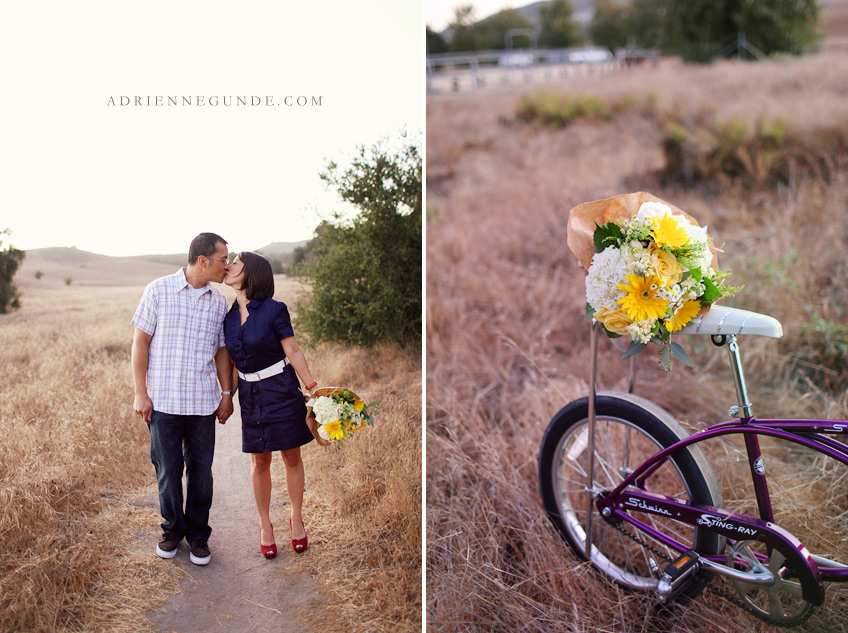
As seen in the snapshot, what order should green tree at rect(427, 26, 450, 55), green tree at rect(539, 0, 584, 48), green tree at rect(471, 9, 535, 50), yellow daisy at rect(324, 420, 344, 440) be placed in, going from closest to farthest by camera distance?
yellow daisy at rect(324, 420, 344, 440)
green tree at rect(427, 26, 450, 55)
green tree at rect(539, 0, 584, 48)
green tree at rect(471, 9, 535, 50)

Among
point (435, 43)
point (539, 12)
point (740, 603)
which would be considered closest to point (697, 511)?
point (740, 603)

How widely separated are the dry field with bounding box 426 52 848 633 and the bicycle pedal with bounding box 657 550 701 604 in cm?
13

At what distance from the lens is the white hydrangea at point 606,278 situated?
206 centimetres

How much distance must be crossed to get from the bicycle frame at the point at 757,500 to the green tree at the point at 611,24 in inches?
798

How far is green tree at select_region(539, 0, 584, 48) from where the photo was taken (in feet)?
67.9

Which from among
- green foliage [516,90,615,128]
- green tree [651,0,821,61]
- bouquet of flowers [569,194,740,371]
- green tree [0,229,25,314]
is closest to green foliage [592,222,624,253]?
bouquet of flowers [569,194,740,371]

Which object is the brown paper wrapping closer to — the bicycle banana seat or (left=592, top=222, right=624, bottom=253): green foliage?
(left=592, top=222, right=624, bottom=253): green foliage

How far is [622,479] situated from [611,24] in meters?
21.0

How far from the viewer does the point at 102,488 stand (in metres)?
2.25

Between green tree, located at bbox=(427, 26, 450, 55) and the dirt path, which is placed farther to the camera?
green tree, located at bbox=(427, 26, 450, 55)

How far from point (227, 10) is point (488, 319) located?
3474 mm

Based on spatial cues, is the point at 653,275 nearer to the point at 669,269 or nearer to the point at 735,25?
the point at 669,269

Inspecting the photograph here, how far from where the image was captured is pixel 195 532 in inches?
90.2

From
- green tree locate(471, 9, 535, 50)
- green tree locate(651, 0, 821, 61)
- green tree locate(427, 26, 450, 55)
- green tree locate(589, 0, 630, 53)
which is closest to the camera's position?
green tree locate(651, 0, 821, 61)
